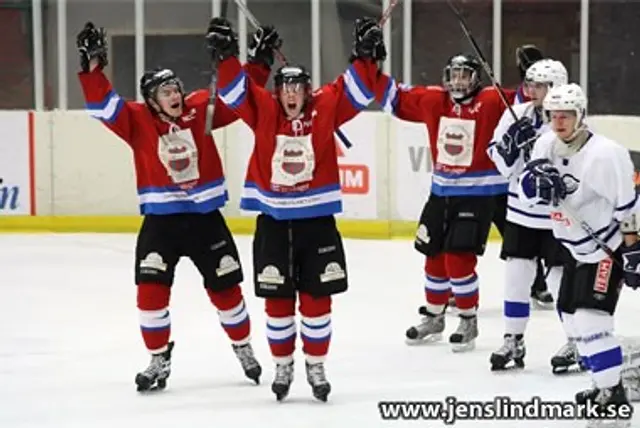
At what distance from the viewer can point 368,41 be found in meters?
4.37

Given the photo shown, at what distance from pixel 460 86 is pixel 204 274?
1.23m

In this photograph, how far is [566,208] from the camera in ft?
13.1

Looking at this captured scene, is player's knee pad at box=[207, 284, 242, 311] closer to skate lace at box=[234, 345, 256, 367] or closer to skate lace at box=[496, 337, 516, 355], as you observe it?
skate lace at box=[234, 345, 256, 367]

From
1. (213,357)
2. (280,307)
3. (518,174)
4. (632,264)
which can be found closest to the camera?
(632,264)

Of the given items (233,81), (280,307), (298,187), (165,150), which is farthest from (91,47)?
(280,307)

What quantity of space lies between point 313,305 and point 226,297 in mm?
397

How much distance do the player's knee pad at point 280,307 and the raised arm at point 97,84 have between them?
729 millimetres

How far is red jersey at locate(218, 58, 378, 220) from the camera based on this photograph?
14.4ft

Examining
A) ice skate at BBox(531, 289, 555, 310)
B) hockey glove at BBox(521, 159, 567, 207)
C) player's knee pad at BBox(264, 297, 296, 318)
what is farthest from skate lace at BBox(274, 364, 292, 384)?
ice skate at BBox(531, 289, 555, 310)

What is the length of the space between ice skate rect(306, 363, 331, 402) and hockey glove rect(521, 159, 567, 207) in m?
0.88

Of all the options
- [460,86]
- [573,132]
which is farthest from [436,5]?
[573,132]

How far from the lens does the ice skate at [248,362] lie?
15.4 feet

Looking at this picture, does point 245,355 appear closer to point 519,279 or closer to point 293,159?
point 293,159

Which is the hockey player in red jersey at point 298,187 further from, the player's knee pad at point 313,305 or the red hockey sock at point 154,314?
the red hockey sock at point 154,314
